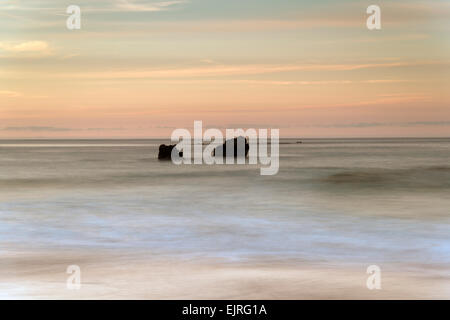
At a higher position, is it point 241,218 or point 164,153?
point 164,153

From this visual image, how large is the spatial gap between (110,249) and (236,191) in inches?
400

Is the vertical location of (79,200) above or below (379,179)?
below

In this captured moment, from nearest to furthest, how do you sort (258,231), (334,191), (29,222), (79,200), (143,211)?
(258,231) < (29,222) < (143,211) < (79,200) < (334,191)

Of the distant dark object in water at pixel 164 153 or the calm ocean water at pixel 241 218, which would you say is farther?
the distant dark object in water at pixel 164 153

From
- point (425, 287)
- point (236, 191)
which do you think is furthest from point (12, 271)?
point (236, 191)

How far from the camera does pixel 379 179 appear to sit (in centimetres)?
2233

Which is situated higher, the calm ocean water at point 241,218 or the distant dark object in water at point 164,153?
the distant dark object in water at point 164,153

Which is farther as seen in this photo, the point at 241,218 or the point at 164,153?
the point at 164,153

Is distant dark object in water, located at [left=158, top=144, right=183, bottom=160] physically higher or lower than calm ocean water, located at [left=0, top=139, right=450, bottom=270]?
higher

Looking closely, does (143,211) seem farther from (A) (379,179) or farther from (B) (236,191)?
(A) (379,179)

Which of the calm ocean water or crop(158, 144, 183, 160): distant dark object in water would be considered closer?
the calm ocean water
